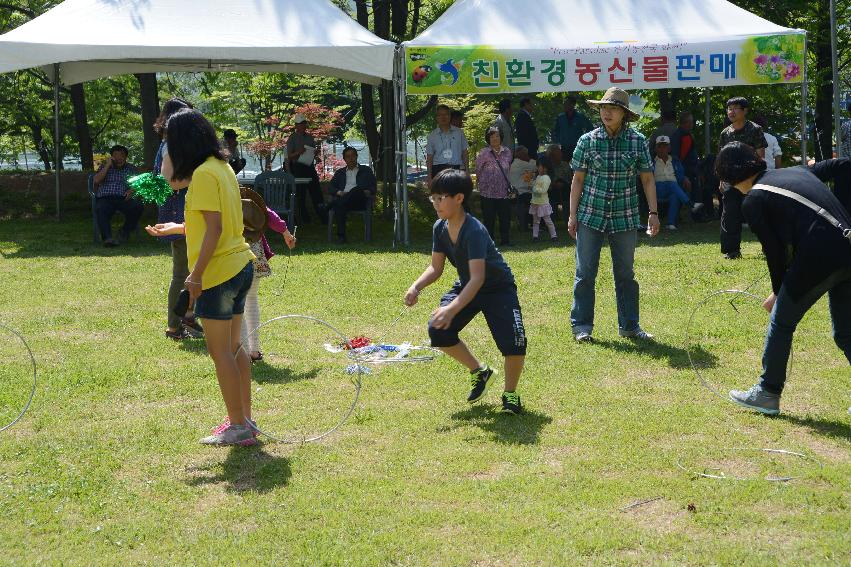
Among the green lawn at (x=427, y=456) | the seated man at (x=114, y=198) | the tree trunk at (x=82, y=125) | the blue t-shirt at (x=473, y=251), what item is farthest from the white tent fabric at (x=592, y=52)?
the tree trunk at (x=82, y=125)

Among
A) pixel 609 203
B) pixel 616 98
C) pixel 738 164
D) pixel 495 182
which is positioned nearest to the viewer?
pixel 738 164

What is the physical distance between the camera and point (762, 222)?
548cm

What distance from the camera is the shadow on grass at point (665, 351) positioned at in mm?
7289

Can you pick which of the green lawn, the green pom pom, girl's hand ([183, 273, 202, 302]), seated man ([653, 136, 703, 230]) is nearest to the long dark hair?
girl's hand ([183, 273, 202, 302])

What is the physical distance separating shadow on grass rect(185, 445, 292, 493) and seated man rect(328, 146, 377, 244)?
A: 9.40m

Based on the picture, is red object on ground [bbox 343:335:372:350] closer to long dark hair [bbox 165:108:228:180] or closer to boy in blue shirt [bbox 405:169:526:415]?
boy in blue shirt [bbox 405:169:526:415]

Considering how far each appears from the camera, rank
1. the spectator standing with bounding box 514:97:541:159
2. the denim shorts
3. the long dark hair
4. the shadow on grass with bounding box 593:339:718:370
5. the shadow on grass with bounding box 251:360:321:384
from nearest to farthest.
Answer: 1. the long dark hair
2. the denim shorts
3. the shadow on grass with bounding box 251:360:321:384
4. the shadow on grass with bounding box 593:339:718:370
5. the spectator standing with bounding box 514:97:541:159

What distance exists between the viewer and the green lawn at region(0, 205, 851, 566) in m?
4.27

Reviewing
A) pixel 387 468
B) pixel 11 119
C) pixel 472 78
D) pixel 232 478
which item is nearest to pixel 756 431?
pixel 387 468

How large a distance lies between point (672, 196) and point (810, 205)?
10061 mm

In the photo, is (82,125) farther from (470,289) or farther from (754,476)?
(754,476)

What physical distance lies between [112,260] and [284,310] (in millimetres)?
4276

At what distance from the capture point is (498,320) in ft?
19.6

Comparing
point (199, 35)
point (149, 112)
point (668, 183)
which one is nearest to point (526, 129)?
point (668, 183)
